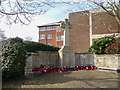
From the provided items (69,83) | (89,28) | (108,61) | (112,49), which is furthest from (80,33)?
(69,83)

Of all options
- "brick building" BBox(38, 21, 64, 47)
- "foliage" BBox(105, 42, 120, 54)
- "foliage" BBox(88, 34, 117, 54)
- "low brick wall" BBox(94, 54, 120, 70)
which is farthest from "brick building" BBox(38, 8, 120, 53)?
"brick building" BBox(38, 21, 64, 47)

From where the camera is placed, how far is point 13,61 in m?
4.73

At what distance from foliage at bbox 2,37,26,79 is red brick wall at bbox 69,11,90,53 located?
519 inches

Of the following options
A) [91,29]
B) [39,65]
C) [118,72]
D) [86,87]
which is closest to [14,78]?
[39,65]

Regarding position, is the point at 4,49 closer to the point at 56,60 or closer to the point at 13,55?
the point at 13,55

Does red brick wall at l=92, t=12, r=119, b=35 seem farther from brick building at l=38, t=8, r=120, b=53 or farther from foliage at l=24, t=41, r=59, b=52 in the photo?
foliage at l=24, t=41, r=59, b=52

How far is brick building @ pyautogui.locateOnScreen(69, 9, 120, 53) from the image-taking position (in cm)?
1634

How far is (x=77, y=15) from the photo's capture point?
1830 centimetres

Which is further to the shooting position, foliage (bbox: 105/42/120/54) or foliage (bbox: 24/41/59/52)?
foliage (bbox: 105/42/120/54)

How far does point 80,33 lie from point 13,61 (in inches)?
561

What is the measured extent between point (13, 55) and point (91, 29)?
14.2 m

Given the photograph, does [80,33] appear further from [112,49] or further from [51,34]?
[51,34]

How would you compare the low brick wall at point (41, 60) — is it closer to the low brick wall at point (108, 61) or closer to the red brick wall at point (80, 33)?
the low brick wall at point (108, 61)

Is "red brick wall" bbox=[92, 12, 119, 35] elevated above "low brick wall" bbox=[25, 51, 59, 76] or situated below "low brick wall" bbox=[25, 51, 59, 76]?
above
